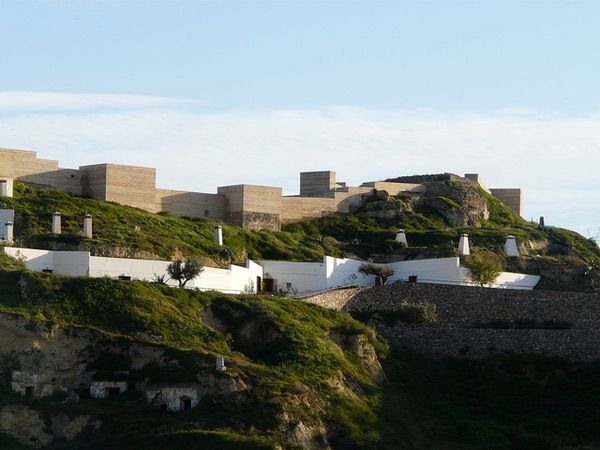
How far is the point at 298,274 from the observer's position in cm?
6284

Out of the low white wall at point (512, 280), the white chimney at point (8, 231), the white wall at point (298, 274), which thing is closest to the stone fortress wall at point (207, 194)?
the white chimney at point (8, 231)

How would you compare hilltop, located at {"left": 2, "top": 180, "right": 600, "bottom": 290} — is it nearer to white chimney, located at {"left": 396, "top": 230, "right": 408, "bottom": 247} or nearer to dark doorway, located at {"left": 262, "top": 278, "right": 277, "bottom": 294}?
white chimney, located at {"left": 396, "top": 230, "right": 408, "bottom": 247}

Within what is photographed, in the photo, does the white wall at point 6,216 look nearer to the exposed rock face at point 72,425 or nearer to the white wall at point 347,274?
the white wall at point 347,274

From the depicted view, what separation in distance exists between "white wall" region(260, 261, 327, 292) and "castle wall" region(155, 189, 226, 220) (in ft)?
27.4

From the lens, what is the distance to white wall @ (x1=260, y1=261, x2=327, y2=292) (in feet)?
205

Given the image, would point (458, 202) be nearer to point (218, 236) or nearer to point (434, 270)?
point (434, 270)

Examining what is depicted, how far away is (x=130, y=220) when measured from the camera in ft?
208

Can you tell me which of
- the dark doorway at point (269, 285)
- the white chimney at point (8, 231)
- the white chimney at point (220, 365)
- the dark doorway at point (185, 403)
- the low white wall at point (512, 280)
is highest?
the white chimney at point (8, 231)

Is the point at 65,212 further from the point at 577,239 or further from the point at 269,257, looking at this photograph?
the point at 577,239

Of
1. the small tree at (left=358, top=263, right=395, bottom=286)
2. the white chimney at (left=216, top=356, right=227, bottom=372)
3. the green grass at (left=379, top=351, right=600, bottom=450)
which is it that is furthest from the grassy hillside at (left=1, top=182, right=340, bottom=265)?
the white chimney at (left=216, top=356, right=227, bottom=372)

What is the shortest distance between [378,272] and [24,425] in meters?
21.0

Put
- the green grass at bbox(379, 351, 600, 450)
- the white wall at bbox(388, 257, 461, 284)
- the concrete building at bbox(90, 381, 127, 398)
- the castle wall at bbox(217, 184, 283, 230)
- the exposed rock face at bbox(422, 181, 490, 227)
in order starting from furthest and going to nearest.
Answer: the exposed rock face at bbox(422, 181, 490, 227)
the castle wall at bbox(217, 184, 283, 230)
the white wall at bbox(388, 257, 461, 284)
the green grass at bbox(379, 351, 600, 450)
the concrete building at bbox(90, 381, 127, 398)

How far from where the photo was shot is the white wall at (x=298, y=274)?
62531 millimetres

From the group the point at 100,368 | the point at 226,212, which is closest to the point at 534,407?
the point at 100,368
